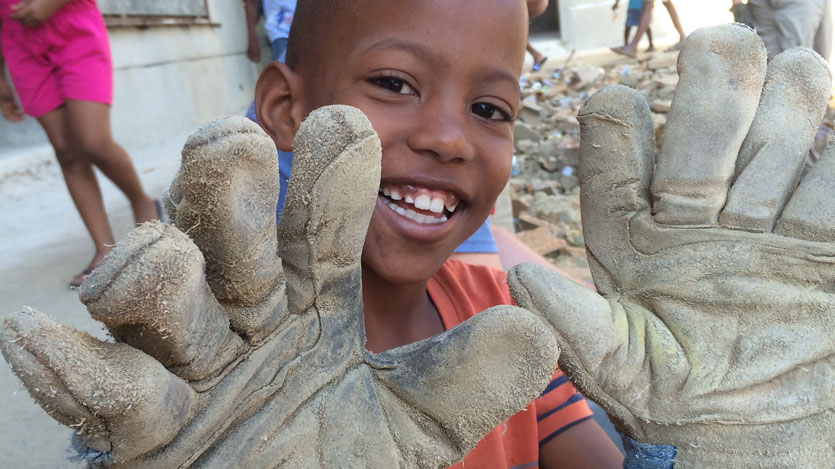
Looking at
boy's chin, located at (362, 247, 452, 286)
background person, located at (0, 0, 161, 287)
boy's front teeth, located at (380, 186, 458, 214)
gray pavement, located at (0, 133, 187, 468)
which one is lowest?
gray pavement, located at (0, 133, 187, 468)

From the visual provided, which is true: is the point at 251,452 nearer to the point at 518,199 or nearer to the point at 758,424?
the point at 758,424

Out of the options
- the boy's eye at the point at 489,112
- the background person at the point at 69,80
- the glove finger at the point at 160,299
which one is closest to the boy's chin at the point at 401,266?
the boy's eye at the point at 489,112

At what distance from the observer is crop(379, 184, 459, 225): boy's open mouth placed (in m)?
1.21

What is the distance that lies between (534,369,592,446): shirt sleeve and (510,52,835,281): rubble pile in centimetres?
136

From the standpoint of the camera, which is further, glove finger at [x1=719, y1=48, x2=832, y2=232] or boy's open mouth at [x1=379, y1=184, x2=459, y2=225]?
boy's open mouth at [x1=379, y1=184, x2=459, y2=225]

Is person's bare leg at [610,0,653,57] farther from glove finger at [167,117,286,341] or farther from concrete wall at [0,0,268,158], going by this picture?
glove finger at [167,117,286,341]

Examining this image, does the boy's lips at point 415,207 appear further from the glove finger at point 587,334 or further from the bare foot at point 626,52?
the bare foot at point 626,52

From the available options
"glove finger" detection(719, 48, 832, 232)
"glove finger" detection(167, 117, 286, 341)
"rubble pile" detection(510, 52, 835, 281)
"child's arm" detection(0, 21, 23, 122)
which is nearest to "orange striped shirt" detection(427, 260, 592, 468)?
"glove finger" detection(719, 48, 832, 232)

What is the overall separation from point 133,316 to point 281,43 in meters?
2.79

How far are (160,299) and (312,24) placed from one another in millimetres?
901

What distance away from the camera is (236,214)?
2.10 feet

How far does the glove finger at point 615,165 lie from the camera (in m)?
1.08

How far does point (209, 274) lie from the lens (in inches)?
26.6

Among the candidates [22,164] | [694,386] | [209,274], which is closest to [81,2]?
[22,164]
